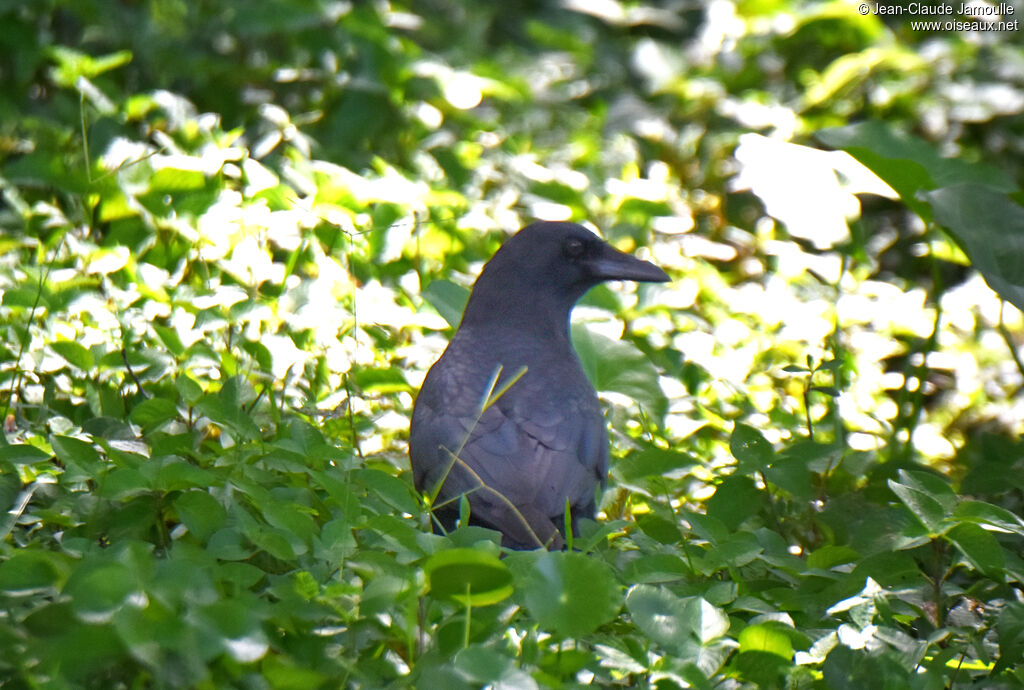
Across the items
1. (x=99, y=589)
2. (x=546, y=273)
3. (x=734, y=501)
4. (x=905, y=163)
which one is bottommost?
(x=734, y=501)

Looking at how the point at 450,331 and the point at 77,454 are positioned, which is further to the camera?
the point at 450,331

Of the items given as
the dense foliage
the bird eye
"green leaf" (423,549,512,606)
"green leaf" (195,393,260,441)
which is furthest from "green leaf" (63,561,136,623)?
the bird eye

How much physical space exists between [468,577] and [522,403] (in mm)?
980

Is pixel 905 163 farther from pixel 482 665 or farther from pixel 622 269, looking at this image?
pixel 482 665

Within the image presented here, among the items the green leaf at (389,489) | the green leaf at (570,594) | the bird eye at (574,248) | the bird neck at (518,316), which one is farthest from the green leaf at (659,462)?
the green leaf at (570,594)

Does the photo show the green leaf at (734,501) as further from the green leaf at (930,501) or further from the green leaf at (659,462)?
the green leaf at (930,501)

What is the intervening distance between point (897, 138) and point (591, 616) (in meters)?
2.31

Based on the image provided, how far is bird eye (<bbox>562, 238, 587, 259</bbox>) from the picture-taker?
331 centimetres

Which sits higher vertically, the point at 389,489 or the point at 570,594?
the point at 570,594

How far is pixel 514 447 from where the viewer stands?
105 inches

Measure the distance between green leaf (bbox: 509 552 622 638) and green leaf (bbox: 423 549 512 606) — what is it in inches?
2.2

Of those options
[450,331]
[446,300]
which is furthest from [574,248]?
[450,331]

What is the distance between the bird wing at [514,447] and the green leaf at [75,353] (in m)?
0.85

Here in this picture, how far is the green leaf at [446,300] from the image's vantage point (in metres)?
3.40
